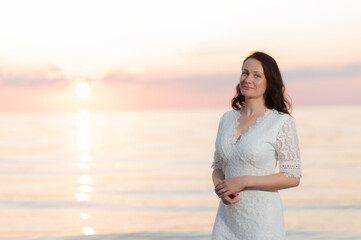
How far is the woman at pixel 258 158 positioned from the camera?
3.99 metres

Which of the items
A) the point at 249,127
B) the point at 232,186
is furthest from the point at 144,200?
the point at 232,186

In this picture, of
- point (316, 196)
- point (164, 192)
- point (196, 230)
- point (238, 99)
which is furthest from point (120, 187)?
point (238, 99)

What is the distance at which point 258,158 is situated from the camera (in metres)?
4.00

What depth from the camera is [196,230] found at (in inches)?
479

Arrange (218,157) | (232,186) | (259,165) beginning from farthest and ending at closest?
(218,157) < (259,165) < (232,186)

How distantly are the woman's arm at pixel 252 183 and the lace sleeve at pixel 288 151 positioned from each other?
54 mm

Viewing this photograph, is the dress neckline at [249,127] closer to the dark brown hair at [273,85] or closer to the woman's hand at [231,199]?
the dark brown hair at [273,85]

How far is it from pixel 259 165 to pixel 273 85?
574 mm

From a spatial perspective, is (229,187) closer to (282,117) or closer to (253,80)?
(282,117)

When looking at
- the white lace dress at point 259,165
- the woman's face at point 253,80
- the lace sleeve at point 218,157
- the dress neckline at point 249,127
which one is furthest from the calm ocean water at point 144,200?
the woman's face at point 253,80

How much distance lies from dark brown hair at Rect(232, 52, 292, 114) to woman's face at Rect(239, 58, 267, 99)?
3cm

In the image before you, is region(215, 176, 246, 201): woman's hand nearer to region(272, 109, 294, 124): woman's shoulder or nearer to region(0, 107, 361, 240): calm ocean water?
region(272, 109, 294, 124): woman's shoulder

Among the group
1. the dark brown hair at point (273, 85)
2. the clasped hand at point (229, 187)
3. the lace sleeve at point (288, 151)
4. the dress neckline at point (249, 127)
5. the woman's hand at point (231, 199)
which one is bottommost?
the woman's hand at point (231, 199)

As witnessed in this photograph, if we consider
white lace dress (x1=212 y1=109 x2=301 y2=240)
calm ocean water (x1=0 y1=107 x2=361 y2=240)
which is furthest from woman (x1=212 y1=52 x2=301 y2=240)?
calm ocean water (x1=0 y1=107 x2=361 y2=240)
